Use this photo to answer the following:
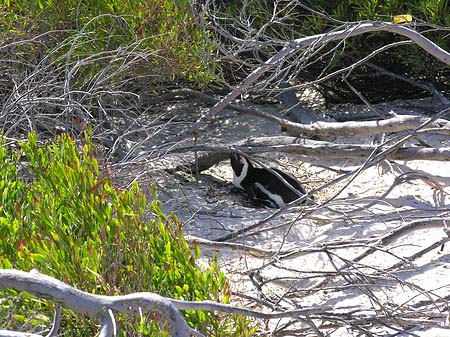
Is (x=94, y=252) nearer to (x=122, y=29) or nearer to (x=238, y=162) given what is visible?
(x=122, y=29)

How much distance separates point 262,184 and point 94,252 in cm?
358

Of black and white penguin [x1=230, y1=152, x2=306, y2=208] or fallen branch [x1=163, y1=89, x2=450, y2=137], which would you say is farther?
black and white penguin [x1=230, y1=152, x2=306, y2=208]

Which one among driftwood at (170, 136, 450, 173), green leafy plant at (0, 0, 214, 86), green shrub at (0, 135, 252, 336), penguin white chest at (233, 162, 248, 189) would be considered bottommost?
penguin white chest at (233, 162, 248, 189)

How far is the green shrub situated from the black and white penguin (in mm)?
2833

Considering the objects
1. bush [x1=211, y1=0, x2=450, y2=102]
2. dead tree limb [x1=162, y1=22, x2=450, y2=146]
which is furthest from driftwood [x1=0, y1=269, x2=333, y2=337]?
bush [x1=211, y1=0, x2=450, y2=102]

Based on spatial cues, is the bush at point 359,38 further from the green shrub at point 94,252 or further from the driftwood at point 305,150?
the green shrub at point 94,252

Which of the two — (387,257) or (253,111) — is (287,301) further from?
(253,111)

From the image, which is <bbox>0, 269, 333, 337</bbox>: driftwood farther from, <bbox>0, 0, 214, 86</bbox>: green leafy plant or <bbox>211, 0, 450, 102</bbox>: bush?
<bbox>211, 0, 450, 102</bbox>: bush

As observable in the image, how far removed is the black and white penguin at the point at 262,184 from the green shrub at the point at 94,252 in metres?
2.83

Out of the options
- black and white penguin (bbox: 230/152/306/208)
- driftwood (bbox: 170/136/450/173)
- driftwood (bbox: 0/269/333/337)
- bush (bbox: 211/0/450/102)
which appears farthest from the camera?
bush (bbox: 211/0/450/102)

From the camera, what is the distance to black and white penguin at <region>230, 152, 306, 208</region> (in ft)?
21.4

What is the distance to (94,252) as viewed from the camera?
320 centimetres

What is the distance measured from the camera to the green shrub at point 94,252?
10.4ft

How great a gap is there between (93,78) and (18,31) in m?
0.64
